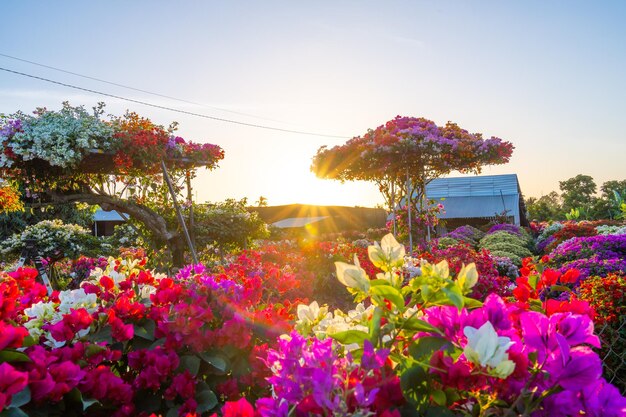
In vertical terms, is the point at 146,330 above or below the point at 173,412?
above

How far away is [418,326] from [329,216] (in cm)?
2908

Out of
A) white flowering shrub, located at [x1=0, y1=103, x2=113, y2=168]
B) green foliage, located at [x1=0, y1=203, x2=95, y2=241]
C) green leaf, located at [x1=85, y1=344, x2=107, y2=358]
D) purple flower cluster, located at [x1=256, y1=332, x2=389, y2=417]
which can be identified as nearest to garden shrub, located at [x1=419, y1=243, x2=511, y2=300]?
green leaf, located at [x1=85, y1=344, x2=107, y2=358]

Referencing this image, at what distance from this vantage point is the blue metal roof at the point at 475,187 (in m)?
31.6

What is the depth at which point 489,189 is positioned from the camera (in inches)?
1260

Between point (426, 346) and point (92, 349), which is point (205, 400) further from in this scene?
point (426, 346)

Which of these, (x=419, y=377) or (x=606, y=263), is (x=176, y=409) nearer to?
(x=419, y=377)

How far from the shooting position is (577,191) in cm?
4397

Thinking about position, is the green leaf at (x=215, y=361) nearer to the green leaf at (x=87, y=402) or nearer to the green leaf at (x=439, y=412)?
the green leaf at (x=87, y=402)

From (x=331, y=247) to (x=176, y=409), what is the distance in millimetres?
6615

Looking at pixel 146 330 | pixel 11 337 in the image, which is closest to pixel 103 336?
pixel 146 330

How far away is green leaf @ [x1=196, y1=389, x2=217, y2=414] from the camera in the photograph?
1617 millimetres

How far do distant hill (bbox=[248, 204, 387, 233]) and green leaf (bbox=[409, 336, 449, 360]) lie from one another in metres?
27.8

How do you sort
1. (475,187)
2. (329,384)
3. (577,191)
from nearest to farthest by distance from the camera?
(329,384) < (475,187) < (577,191)

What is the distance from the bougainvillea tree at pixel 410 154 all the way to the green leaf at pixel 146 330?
7.25 m
